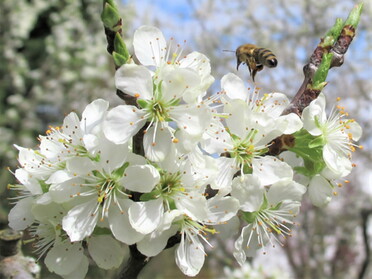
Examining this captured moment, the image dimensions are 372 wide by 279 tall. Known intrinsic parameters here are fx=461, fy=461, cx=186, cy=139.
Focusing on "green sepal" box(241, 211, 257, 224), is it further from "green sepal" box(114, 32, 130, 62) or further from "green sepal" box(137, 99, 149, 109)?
"green sepal" box(114, 32, 130, 62)

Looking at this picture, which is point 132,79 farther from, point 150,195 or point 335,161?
point 335,161

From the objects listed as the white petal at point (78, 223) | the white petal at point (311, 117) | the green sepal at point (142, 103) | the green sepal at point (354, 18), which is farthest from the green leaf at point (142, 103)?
the green sepal at point (354, 18)

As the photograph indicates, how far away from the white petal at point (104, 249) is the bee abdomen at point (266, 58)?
27.9 inches

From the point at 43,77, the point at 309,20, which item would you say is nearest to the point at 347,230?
the point at 309,20

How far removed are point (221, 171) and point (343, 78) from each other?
659 centimetres

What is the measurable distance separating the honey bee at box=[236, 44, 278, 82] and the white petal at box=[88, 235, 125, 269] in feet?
2.16

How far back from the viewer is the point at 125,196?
33.6 inches

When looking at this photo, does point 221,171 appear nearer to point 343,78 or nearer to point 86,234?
point 86,234

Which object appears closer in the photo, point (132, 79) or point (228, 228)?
point (132, 79)

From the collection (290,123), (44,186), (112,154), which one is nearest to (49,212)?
(44,186)

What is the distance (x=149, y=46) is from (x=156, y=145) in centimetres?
28

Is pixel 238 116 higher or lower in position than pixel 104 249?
higher

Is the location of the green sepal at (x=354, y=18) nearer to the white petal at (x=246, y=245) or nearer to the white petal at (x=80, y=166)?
the white petal at (x=246, y=245)

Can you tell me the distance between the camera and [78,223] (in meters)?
0.82
